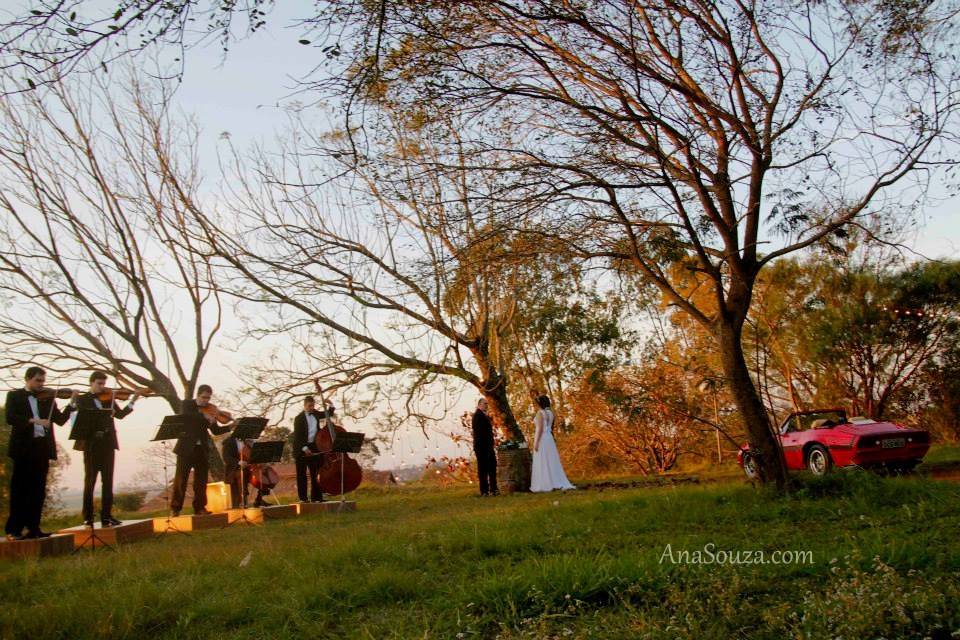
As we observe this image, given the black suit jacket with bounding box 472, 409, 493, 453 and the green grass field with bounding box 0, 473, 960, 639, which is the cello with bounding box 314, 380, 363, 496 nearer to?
the black suit jacket with bounding box 472, 409, 493, 453

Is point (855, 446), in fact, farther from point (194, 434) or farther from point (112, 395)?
point (112, 395)

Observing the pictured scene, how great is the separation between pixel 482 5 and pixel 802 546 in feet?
19.8

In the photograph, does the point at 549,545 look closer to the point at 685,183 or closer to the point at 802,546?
the point at 802,546

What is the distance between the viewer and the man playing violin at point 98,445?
10359 millimetres

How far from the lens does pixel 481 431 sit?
14734 millimetres

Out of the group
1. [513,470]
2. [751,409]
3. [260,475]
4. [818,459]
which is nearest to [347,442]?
[260,475]

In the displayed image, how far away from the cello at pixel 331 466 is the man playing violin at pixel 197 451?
174cm

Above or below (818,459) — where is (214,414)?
above

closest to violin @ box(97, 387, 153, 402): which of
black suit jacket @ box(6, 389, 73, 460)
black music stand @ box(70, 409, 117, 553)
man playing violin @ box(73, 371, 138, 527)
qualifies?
man playing violin @ box(73, 371, 138, 527)

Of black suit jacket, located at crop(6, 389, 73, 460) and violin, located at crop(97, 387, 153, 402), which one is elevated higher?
violin, located at crop(97, 387, 153, 402)

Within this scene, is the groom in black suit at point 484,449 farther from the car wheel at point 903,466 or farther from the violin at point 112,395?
the car wheel at point 903,466

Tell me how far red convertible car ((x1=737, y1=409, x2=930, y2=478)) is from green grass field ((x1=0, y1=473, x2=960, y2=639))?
3628mm

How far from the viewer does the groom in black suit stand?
14703mm

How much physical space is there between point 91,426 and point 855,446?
37.7 feet
